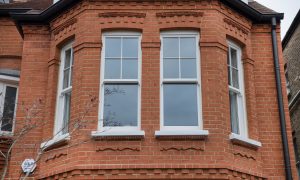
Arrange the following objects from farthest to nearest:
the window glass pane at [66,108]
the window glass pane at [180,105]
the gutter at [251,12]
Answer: the gutter at [251,12] < the window glass pane at [66,108] < the window glass pane at [180,105]

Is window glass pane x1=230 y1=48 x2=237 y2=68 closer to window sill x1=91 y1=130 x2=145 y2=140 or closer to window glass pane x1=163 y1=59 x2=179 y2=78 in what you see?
window glass pane x1=163 y1=59 x2=179 y2=78

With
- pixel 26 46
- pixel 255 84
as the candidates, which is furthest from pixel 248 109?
pixel 26 46

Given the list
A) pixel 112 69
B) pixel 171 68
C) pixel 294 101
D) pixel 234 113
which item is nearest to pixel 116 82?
pixel 112 69

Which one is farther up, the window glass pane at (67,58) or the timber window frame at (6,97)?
the window glass pane at (67,58)

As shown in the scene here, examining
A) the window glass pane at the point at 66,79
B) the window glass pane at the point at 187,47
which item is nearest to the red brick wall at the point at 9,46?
the window glass pane at the point at 66,79

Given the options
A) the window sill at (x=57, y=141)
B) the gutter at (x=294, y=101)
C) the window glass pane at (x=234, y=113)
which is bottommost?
the window sill at (x=57, y=141)

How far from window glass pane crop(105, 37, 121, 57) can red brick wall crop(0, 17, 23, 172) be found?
12.8 ft

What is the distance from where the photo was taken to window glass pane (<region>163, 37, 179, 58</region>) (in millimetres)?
11102

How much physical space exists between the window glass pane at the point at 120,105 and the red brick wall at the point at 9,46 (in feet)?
14.3

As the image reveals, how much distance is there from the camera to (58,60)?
470 inches

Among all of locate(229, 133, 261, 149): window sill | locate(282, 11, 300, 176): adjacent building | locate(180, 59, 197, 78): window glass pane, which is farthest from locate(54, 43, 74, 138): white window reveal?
locate(282, 11, 300, 176): adjacent building

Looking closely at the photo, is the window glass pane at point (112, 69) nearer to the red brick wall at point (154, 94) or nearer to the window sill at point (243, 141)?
the red brick wall at point (154, 94)

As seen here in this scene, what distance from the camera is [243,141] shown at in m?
10.6

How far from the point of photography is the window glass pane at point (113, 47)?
36.4 feet
